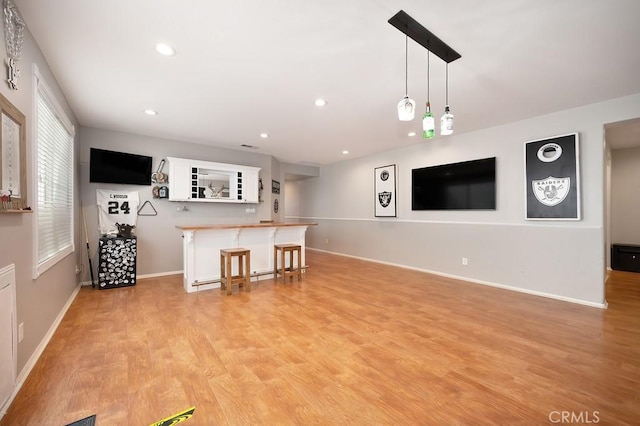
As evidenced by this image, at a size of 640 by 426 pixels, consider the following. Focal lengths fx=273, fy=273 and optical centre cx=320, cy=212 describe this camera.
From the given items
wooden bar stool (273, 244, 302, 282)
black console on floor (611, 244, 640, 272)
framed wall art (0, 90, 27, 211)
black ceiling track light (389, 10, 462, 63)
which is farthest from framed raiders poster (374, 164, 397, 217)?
framed wall art (0, 90, 27, 211)

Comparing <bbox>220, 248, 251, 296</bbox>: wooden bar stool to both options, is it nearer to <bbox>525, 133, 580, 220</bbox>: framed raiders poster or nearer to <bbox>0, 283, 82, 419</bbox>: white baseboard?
<bbox>0, 283, 82, 419</bbox>: white baseboard

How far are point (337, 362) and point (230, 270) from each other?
2316mm

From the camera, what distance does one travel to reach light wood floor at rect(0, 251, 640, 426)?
64.4 inches

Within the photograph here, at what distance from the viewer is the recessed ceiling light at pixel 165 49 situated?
2.29 metres

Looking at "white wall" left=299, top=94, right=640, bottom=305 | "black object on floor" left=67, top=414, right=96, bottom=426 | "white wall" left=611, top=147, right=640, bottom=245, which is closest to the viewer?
"black object on floor" left=67, top=414, right=96, bottom=426

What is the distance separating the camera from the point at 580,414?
5.30 ft

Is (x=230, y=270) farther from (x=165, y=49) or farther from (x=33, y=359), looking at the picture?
(x=165, y=49)

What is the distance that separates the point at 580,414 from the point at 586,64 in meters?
2.94

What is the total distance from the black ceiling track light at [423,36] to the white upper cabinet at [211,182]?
4.37 meters

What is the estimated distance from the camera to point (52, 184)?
292 cm

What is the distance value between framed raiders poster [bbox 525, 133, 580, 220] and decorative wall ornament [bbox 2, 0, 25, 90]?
5.61 m

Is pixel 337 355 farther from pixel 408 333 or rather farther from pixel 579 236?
pixel 579 236

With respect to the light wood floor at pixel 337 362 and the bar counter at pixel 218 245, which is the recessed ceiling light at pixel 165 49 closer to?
the bar counter at pixel 218 245

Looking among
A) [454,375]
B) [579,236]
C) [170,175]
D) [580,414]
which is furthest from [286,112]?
[579,236]
